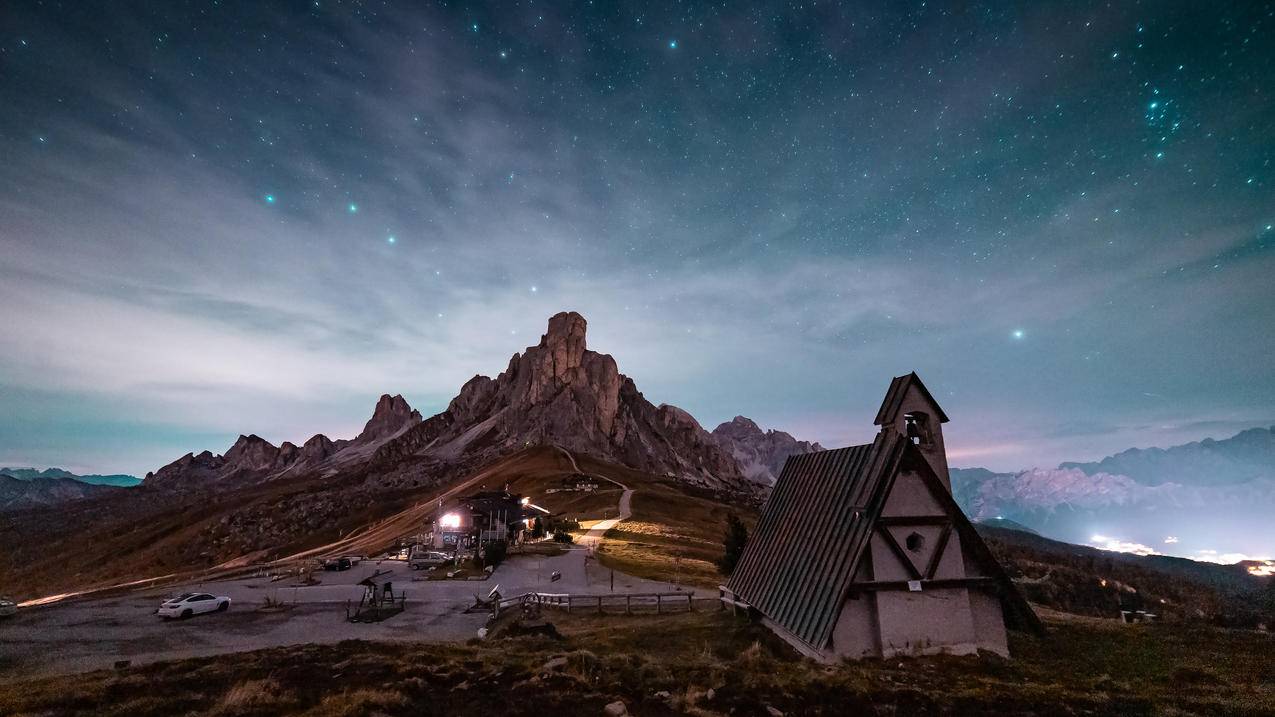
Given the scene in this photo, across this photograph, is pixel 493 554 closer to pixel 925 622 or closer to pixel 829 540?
pixel 829 540

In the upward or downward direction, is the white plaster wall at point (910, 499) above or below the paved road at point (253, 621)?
above

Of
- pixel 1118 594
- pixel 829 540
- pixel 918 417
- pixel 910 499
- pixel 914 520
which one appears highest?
pixel 918 417

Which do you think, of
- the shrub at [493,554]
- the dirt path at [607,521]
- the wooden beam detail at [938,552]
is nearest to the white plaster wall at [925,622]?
the wooden beam detail at [938,552]

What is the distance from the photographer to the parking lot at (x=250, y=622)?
2550 cm

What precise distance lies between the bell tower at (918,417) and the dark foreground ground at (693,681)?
Answer: 23.4 ft

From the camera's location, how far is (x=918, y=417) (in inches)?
826

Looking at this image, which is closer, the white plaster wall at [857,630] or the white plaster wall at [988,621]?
the white plaster wall at [857,630]

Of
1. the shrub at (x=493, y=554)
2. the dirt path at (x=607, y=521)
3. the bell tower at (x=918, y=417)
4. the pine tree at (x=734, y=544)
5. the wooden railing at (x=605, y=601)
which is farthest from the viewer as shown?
the dirt path at (x=607, y=521)

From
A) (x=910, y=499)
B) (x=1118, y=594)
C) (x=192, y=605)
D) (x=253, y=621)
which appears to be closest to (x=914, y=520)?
(x=910, y=499)

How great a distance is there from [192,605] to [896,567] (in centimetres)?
4332

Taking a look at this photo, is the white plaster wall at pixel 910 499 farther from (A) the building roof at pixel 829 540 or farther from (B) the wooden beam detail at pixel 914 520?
(A) the building roof at pixel 829 540

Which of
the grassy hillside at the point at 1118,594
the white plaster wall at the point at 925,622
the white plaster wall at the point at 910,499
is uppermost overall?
the white plaster wall at the point at 910,499

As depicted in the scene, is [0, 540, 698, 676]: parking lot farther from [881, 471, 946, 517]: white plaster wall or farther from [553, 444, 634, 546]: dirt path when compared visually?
[881, 471, 946, 517]: white plaster wall

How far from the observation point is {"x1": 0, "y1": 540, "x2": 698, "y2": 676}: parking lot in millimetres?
25500
